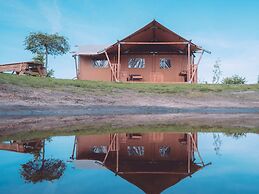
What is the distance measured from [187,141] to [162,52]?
19.5m

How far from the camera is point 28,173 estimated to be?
3146 millimetres

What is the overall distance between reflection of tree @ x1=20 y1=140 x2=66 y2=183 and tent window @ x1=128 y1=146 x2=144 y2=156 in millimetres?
1147

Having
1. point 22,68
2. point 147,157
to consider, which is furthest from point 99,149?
point 22,68

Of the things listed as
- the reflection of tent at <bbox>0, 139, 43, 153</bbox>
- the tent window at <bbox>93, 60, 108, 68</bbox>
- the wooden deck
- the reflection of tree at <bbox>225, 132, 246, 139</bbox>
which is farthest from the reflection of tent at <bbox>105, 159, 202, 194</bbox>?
the tent window at <bbox>93, 60, 108, 68</bbox>

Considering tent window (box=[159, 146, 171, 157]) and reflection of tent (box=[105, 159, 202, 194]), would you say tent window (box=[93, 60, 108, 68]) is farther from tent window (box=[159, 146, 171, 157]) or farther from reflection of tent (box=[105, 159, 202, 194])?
reflection of tent (box=[105, 159, 202, 194])

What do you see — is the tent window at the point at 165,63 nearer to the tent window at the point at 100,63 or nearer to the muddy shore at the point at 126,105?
the tent window at the point at 100,63

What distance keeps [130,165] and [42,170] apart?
108 cm

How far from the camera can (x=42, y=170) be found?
3270 millimetres

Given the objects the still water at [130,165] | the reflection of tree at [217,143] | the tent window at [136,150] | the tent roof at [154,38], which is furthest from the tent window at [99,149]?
the tent roof at [154,38]

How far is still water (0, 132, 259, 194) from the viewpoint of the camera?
2682 millimetres

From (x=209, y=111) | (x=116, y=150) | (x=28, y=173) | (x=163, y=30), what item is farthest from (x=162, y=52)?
(x=28, y=173)

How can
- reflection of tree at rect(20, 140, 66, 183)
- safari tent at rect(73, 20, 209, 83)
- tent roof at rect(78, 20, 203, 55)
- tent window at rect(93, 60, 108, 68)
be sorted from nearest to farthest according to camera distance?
reflection of tree at rect(20, 140, 66, 183) → tent roof at rect(78, 20, 203, 55) → safari tent at rect(73, 20, 209, 83) → tent window at rect(93, 60, 108, 68)

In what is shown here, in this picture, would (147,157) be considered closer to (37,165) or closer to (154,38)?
(37,165)

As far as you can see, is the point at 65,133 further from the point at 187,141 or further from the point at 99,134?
the point at 187,141
